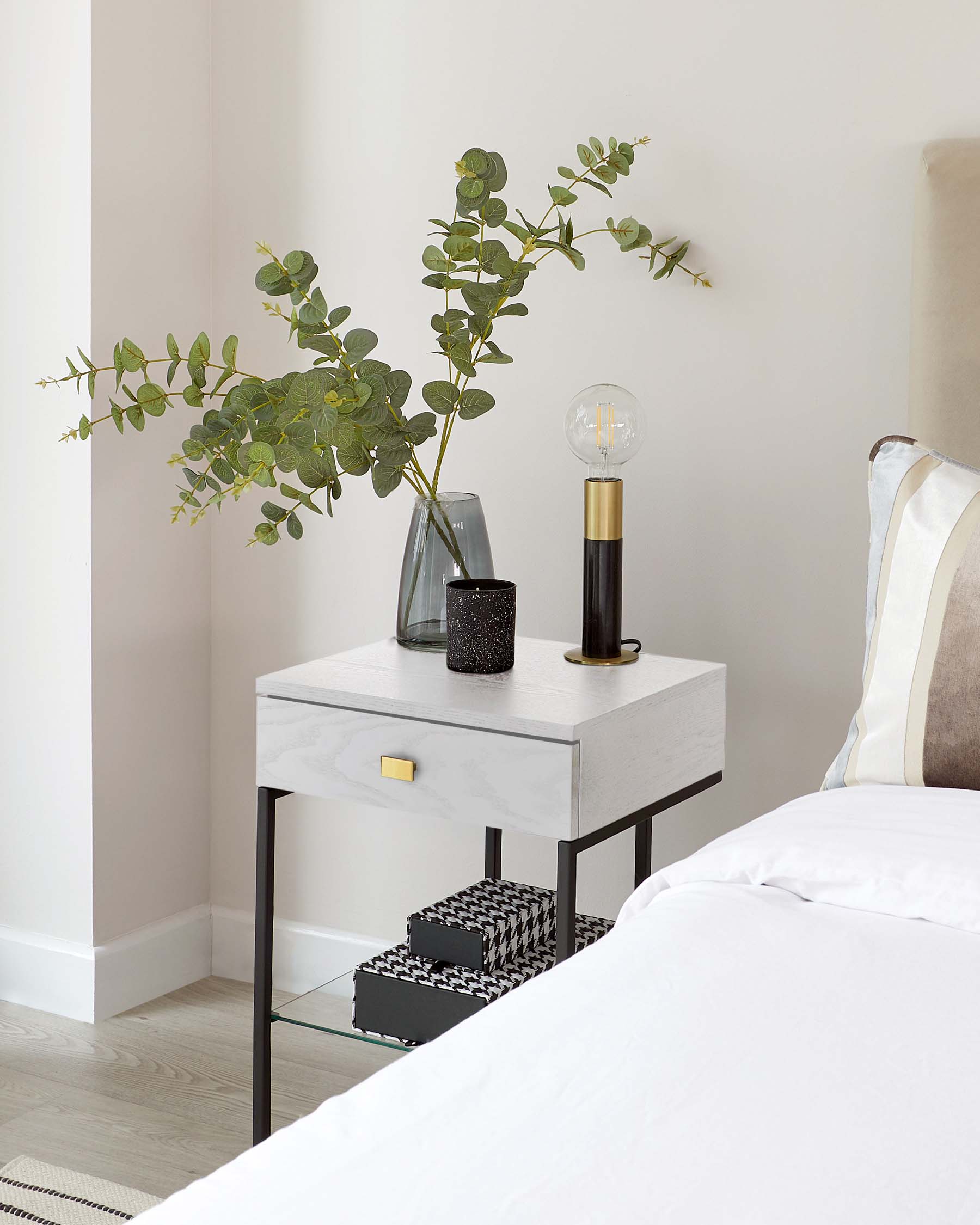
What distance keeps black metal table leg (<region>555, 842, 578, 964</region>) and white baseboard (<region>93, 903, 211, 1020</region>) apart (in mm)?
1015

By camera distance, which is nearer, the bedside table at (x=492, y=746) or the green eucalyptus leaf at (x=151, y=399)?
the bedside table at (x=492, y=746)

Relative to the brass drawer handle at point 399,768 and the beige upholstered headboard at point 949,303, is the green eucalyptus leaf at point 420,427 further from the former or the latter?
the beige upholstered headboard at point 949,303

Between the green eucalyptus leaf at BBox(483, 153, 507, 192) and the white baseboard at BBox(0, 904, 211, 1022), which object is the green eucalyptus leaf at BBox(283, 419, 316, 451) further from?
the white baseboard at BBox(0, 904, 211, 1022)

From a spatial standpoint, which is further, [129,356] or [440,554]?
[129,356]

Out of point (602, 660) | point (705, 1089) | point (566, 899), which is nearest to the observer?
point (705, 1089)

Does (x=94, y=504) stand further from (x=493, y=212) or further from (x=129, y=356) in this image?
(x=493, y=212)

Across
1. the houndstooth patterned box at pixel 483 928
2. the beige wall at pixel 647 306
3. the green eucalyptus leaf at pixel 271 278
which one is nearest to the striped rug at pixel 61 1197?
the houndstooth patterned box at pixel 483 928

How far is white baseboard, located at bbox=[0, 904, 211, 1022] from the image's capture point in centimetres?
225

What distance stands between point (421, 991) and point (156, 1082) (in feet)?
2.00

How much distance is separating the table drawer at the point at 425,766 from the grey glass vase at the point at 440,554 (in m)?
0.22

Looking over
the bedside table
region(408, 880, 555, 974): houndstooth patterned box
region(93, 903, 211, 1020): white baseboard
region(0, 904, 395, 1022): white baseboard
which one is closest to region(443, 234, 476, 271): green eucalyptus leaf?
the bedside table

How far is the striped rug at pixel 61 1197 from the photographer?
64.2 inches

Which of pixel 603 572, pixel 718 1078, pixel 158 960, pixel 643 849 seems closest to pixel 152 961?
pixel 158 960

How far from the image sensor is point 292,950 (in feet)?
7.80
